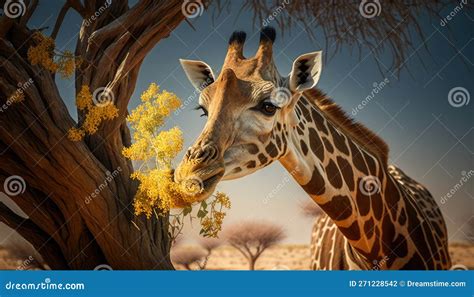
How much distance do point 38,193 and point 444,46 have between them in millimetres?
2592

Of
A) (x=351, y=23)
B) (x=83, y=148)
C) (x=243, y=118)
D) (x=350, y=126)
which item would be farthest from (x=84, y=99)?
(x=351, y=23)

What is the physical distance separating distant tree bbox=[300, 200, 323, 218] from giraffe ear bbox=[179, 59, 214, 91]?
42.1 inches

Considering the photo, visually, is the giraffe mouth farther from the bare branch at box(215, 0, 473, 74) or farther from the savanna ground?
the bare branch at box(215, 0, 473, 74)

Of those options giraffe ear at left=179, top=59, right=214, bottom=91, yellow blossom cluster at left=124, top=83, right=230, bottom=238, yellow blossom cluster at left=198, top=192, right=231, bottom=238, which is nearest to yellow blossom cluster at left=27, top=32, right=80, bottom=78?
yellow blossom cluster at left=124, top=83, right=230, bottom=238

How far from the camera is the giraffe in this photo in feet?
8.09

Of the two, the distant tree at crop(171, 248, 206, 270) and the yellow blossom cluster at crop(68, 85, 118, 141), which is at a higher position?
the yellow blossom cluster at crop(68, 85, 118, 141)

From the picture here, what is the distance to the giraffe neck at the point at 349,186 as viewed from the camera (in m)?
2.57

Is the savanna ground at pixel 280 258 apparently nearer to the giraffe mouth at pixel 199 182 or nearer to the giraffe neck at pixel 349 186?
the giraffe neck at pixel 349 186

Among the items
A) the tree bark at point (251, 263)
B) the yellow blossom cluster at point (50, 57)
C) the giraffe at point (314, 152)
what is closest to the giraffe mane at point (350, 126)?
the giraffe at point (314, 152)

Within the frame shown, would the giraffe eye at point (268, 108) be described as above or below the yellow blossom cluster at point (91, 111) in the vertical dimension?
above

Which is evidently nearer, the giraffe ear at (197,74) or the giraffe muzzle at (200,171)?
the giraffe muzzle at (200,171)

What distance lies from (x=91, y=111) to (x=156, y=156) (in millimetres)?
427

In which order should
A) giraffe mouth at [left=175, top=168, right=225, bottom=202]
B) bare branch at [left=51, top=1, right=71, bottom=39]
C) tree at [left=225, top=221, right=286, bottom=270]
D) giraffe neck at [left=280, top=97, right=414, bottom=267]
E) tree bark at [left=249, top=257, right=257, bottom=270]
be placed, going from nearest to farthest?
giraffe mouth at [left=175, top=168, right=225, bottom=202] < giraffe neck at [left=280, top=97, right=414, bottom=267] < bare branch at [left=51, top=1, right=71, bottom=39] < tree at [left=225, top=221, right=286, bottom=270] < tree bark at [left=249, top=257, right=257, bottom=270]
